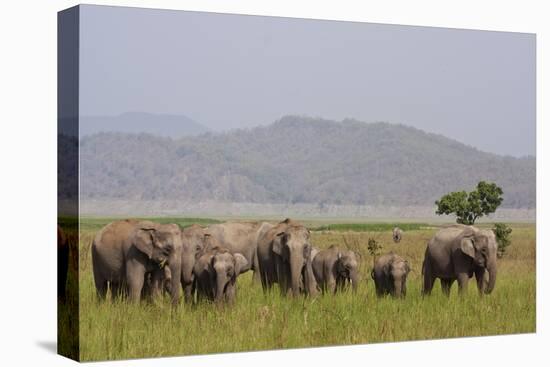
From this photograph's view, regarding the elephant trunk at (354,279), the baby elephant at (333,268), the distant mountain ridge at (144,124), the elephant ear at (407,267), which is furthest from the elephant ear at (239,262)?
the elephant ear at (407,267)

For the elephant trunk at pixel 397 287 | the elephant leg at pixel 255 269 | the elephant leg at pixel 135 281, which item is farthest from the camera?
the elephant trunk at pixel 397 287

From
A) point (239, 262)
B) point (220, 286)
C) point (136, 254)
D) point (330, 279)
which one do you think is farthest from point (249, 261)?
point (136, 254)

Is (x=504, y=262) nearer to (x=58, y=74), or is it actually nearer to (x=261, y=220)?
(x=261, y=220)

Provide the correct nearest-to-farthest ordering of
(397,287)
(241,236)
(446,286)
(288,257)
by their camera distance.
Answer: (241,236), (288,257), (397,287), (446,286)

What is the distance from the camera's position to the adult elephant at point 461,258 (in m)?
21.4

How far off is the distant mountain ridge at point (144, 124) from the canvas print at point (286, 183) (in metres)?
0.02

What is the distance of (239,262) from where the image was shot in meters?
20.2

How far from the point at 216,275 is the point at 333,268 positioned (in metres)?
1.82

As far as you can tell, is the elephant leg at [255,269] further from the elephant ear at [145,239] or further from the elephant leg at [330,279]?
the elephant ear at [145,239]

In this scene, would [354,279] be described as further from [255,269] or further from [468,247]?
[468,247]

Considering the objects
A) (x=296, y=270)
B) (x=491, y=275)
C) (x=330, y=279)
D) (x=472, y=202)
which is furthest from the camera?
(x=491, y=275)

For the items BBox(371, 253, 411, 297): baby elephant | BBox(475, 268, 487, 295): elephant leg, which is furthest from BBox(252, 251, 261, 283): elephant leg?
BBox(475, 268, 487, 295): elephant leg

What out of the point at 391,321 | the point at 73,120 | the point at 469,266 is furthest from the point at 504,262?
the point at 73,120

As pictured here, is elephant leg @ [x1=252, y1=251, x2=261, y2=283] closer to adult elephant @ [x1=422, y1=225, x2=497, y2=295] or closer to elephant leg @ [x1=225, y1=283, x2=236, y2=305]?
elephant leg @ [x1=225, y1=283, x2=236, y2=305]
